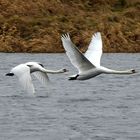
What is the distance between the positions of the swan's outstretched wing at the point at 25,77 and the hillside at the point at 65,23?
4448cm

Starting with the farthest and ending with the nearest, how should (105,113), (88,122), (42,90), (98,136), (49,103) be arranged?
(42,90) → (49,103) → (105,113) → (88,122) → (98,136)

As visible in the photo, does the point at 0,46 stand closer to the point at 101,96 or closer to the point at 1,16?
the point at 1,16

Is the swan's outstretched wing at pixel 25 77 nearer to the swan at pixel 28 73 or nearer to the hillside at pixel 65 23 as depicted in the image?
the swan at pixel 28 73

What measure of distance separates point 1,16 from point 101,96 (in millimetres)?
45501

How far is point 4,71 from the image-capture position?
147ft

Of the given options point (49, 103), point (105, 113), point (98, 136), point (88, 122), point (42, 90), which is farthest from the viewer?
point (42, 90)

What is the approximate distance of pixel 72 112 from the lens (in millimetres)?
27984

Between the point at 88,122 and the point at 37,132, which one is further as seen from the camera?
the point at 88,122

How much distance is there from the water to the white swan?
1.47m

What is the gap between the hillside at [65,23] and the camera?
71375 mm

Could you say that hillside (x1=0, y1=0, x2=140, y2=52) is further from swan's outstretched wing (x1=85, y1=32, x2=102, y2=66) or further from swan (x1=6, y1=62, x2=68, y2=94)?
swan (x1=6, y1=62, x2=68, y2=94)

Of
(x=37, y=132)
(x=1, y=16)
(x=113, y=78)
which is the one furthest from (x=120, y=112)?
(x=1, y=16)

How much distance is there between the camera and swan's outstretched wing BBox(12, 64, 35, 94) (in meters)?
23.8

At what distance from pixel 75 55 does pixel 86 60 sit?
49 cm
